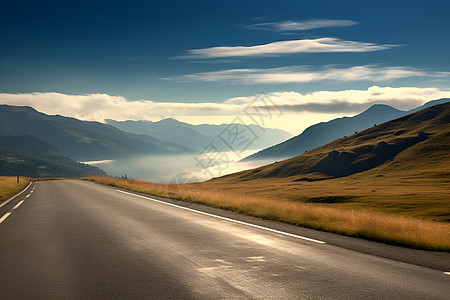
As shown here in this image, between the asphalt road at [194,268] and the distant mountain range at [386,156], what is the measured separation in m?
114

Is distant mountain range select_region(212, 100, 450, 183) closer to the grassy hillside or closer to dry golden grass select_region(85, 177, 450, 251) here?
the grassy hillside

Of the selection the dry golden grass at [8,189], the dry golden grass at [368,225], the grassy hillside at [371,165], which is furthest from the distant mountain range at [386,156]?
the dry golden grass at [368,225]

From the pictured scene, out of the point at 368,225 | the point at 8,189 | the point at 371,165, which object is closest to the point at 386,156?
the point at 371,165

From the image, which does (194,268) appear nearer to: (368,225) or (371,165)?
(368,225)

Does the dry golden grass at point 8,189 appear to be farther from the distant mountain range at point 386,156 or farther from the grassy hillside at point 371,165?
the distant mountain range at point 386,156

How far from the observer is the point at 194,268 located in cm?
680

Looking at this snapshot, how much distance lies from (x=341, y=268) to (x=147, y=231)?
20.5 feet

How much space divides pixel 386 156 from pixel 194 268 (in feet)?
529

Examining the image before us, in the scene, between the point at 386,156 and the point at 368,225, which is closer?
the point at 368,225

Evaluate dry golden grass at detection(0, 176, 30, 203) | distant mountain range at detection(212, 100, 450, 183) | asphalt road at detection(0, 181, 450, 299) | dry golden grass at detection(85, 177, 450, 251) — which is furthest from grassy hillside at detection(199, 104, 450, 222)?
asphalt road at detection(0, 181, 450, 299)

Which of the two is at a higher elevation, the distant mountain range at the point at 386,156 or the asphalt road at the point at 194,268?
the distant mountain range at the point at 386,156

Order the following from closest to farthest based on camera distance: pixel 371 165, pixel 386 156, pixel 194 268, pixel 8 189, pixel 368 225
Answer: pixel 194 268 → pixel 368 225 → pixel 8 189 → pixel 371 165 → pixel 386 156

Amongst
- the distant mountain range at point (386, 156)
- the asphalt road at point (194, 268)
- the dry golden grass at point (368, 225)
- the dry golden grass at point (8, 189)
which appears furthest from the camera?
the distant mountain range at point (386, 156)

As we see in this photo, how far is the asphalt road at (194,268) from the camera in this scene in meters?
5.47
